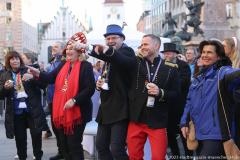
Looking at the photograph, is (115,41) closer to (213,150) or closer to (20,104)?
(213,150)

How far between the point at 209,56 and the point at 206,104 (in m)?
0.57

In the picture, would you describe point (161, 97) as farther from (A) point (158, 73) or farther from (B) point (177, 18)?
(B) point (177, 18)

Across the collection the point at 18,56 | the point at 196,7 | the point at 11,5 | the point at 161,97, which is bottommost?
the point at 161,97

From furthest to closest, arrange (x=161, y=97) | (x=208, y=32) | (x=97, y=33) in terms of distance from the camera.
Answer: (x=208, y=32)
(x=97, y=33)
(x=161, y=97)

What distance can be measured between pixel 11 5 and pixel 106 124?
2781 inches

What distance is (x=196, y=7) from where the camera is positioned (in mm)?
25938

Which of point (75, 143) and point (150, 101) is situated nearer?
point (150, 101)

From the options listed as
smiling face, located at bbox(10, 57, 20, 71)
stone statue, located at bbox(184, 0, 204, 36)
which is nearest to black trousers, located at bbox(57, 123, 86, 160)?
smiling face, located at bbox(10, 57, 20, 71)

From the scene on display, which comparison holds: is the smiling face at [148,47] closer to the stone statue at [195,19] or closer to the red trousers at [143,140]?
the red trousers at [143,140]

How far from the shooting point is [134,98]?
5988 mm

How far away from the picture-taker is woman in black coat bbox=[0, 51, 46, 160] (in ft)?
26.1

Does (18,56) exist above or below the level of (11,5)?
below

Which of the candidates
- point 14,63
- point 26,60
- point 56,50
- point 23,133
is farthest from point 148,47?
point 56,50

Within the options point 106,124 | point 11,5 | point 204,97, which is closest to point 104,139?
point 106,124
